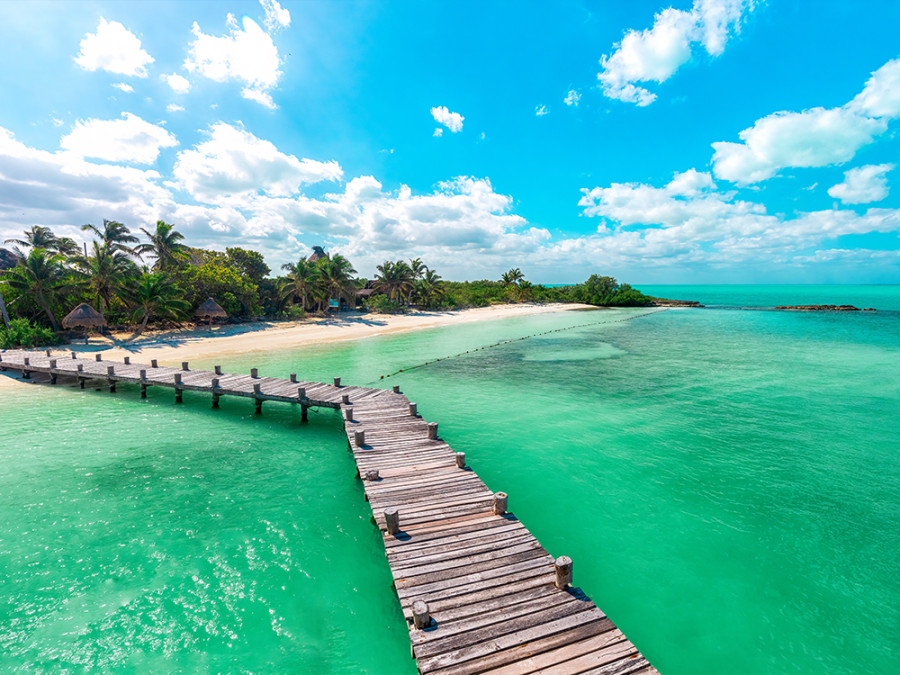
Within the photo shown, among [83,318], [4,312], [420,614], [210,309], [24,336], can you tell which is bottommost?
[420,614]

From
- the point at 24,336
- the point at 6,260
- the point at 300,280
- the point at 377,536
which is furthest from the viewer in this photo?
the point at 300,280

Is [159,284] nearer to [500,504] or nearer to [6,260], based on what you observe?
[6,260]

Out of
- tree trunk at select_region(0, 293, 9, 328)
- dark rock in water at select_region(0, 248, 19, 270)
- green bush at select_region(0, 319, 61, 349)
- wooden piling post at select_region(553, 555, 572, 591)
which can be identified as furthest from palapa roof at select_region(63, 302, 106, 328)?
wooden piling post at select_region(553, 555, 572, 591)

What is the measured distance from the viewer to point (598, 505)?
11.5m

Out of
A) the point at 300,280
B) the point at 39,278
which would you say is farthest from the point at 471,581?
the point at 300,280

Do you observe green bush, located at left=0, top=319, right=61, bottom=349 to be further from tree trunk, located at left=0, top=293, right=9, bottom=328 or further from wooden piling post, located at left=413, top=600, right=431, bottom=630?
wooden piling post, located at left=413, top=600, right=431, bottom=630

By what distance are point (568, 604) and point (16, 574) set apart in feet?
40.9

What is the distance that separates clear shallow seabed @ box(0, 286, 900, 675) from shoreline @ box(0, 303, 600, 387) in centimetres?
899

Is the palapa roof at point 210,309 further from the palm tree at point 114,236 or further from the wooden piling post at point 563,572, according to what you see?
the wooden piling post at point 563,572

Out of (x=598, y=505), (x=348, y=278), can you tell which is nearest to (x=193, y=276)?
(x=348, y=278)

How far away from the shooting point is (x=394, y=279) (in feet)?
221

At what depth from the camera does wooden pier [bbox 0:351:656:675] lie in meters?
5.55

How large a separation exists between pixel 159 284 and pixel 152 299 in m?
1.59

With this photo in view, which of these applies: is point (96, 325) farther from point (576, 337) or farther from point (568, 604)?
point (576, 337)
